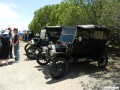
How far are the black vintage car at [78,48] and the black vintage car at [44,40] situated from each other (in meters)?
3.05

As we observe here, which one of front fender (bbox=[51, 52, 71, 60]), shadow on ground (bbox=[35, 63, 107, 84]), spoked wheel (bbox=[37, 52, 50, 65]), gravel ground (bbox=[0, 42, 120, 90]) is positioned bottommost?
gravel ground (bbox=[0, 42, 120, 90])

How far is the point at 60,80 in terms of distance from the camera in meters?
9.53

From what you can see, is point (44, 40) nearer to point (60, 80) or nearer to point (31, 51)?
point (31, 51)

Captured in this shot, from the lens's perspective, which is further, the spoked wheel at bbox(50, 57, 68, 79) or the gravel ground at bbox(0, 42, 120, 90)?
the spoked wheel at bbox(50, 57, 68, 79)

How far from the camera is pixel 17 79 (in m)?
9.75

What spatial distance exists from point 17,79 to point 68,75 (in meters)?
2.13

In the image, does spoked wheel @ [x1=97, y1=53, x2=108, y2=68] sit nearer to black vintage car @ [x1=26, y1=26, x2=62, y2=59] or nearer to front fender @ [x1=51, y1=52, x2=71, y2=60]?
front fender @ [x1=51, y1=52, x2=71, y2=60]

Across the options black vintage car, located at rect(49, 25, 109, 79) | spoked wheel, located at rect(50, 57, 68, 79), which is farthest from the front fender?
spoked wheel, located at rect(50, 57, 68, 79)

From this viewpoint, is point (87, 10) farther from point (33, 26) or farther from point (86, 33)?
point (33, 26)

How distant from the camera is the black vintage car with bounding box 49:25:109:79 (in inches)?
387

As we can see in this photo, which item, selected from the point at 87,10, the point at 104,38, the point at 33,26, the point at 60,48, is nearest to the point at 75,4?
the point at 87,10

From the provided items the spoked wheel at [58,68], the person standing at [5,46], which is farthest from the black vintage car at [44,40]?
the spoked wheel at [58,68]

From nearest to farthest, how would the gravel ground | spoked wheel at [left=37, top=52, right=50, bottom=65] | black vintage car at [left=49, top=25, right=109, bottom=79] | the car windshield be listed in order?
the gravel ground < black vintage car at [left=49, top=25, right=109, bottom=79] < the car windshield < spoked wheel at [left=37, top=52, right=50, bottom=65]

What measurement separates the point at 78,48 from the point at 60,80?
1.83 meters
